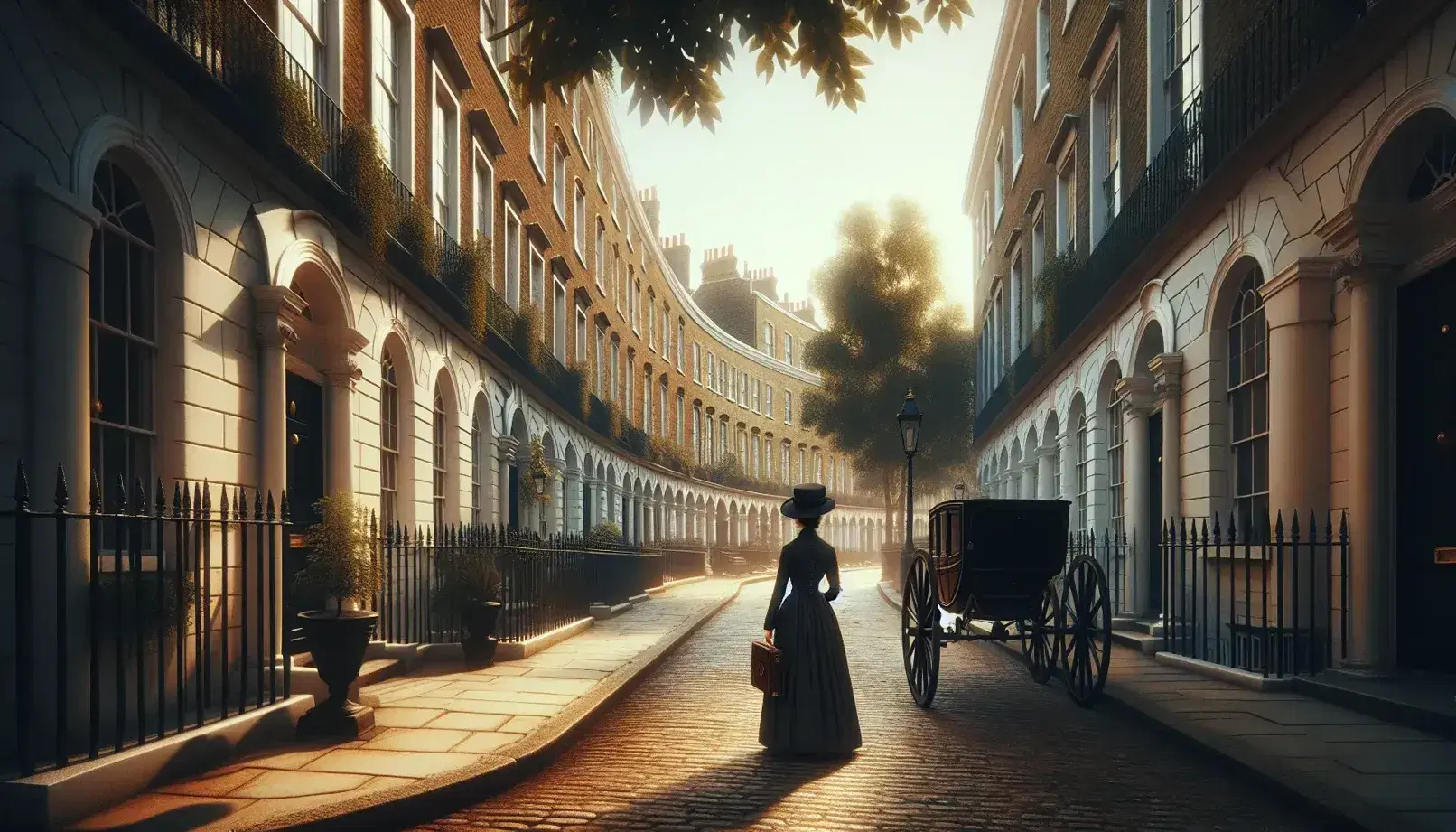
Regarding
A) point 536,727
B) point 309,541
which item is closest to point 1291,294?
point 536,727

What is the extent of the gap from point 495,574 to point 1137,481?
7.43 metres

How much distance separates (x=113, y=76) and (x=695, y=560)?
90.2 ft

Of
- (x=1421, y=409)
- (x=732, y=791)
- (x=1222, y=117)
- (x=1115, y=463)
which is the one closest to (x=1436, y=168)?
(x=1421, y=409)

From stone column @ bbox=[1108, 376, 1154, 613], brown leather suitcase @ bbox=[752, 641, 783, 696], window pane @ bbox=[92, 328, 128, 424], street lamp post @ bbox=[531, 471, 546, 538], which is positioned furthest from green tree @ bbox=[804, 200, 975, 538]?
window pane @ bbox=[92, 328, 128, 424]

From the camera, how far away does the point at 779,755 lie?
6188 millimetres

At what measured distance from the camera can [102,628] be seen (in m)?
5.44

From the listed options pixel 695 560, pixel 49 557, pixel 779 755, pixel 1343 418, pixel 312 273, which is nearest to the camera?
pixel 49 557

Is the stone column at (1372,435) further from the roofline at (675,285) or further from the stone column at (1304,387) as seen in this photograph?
the roofline at (675,285)

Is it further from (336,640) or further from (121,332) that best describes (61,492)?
(121,332)

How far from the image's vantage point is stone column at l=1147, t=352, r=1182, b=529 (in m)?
11.1

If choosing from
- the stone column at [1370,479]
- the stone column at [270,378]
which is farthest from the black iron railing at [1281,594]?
the stone column at [270,378]

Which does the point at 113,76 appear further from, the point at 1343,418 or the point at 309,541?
the point at 1343,418

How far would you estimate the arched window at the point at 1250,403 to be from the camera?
941cm

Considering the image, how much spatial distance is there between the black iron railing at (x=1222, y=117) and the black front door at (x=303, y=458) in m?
8.57
